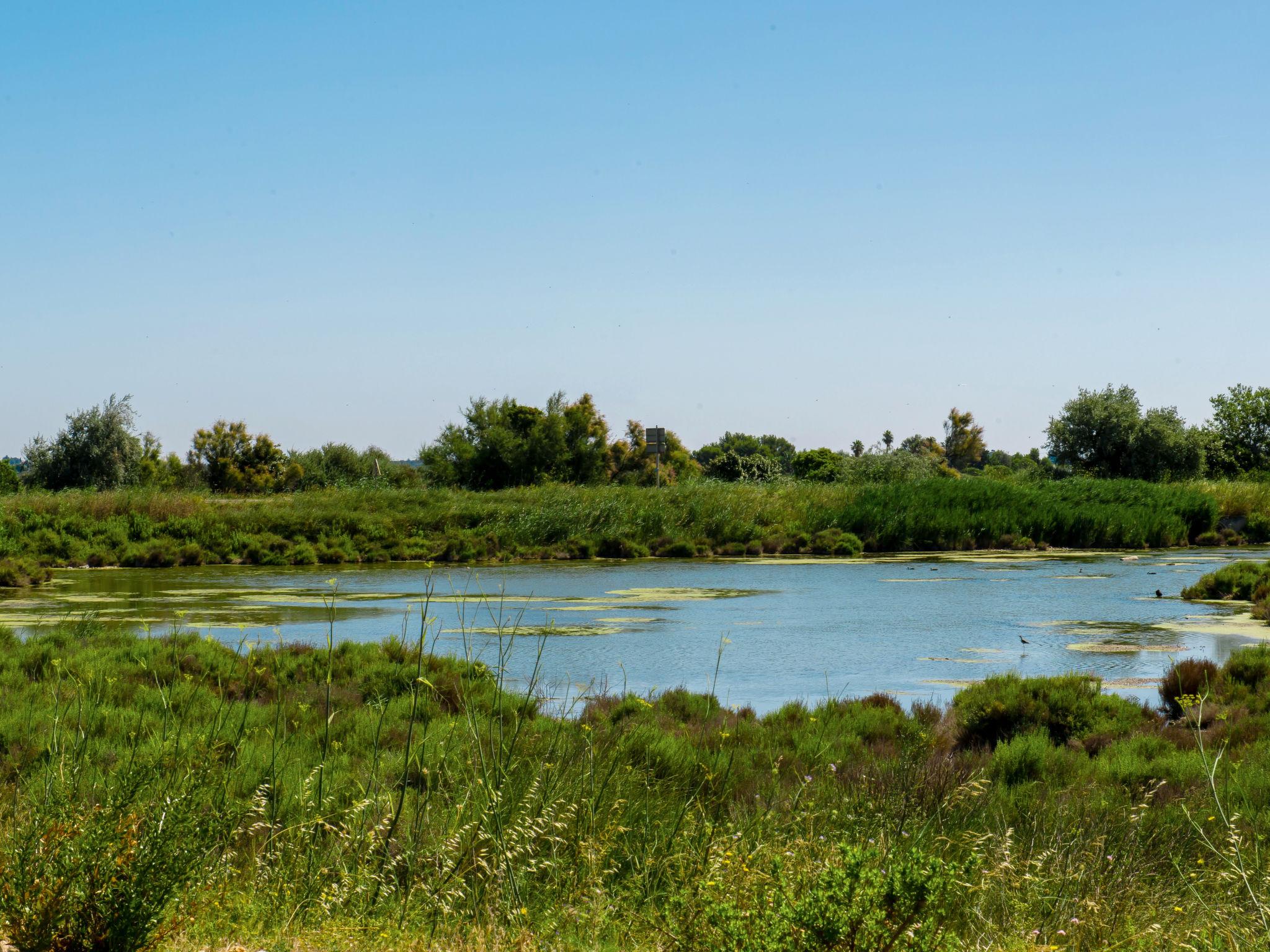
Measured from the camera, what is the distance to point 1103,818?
589cm

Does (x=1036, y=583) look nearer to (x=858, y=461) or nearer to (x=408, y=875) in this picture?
(x=408, y=875)

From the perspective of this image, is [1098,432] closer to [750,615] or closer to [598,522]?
[598,522]

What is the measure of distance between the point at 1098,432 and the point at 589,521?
116 ft

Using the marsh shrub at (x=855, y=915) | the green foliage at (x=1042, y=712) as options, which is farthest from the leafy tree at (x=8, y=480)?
the marsh shrub at (x=855, y=915)

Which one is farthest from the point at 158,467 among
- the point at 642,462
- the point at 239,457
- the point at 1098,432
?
the point at 1098,432

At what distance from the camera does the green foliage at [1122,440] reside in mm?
57406

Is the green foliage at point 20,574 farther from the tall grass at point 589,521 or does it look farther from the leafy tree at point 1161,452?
the leafy tree at point 1161,452

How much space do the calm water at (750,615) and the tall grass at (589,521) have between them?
2610 millimetres

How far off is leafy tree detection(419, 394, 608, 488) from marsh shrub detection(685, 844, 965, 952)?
153 ft

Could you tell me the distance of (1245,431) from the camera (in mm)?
65812

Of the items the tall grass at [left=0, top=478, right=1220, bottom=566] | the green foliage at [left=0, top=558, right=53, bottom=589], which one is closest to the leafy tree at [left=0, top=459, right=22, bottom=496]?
the tall grass at [left=0, top=478, right=1220, bottom=566]

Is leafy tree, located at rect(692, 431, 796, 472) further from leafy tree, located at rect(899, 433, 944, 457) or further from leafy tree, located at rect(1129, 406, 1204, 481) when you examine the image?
leafy tree, located at rect(1129, 406, 1204, 481)

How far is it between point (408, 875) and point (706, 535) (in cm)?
3049

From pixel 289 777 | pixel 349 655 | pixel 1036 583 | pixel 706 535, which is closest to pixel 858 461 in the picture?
pixel 706 535
